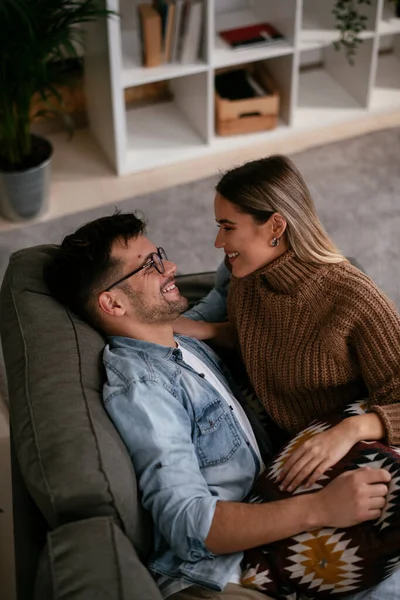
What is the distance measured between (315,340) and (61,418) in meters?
0.62

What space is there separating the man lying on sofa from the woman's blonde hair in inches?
9.2

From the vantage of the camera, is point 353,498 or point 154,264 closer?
point 353,498

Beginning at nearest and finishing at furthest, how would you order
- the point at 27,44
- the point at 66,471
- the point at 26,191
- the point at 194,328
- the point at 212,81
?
1. the point at 66,471
2. the point at 194,328
3. the point at 27,44
4. the point at 26,191
5. the point at 212,81

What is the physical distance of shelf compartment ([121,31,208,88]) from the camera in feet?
11.2

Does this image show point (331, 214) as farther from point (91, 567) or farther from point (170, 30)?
point (91, 567)

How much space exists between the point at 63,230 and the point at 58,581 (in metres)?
2.16

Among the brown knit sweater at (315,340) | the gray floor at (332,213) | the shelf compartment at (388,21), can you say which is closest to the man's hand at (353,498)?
the brown knit sweater at (315,340)

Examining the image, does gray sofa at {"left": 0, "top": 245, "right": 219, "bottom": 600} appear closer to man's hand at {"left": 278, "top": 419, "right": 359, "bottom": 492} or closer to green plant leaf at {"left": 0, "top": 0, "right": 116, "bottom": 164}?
man's hand at {"left": 278, "top": 419, "right": 359, "bottom": 492}

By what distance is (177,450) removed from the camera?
163cm

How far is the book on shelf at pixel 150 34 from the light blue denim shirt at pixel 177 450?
6.32 feet

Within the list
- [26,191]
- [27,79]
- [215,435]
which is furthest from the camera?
[26,191]

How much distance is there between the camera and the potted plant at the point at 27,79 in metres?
2.84

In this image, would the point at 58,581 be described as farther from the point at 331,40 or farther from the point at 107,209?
the point at 331,40

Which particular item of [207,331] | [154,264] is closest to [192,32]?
[207,331]
